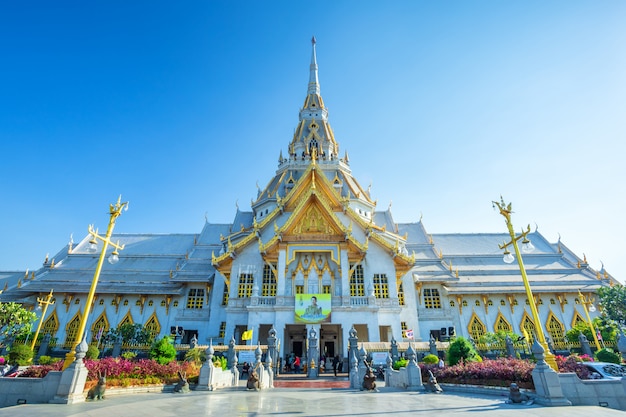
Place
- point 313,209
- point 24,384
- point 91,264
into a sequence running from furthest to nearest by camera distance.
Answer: point 91,264, point 313,209, point 24,384

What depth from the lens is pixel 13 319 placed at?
18344 mm

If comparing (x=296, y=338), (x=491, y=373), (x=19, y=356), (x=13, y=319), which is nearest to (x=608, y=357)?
(x=491, y=373)

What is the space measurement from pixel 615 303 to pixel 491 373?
549 inches

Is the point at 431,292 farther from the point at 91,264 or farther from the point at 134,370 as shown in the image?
the point at 91,264

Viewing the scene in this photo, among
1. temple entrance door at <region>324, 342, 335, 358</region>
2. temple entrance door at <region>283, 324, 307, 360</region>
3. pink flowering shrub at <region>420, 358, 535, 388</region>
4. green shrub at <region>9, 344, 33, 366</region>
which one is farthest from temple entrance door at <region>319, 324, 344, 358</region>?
green shrub at <region>9, 344, 33, 366</region>

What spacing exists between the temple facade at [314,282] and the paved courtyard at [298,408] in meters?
9.68

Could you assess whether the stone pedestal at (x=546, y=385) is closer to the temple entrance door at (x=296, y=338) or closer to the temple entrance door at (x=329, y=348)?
the temple entrance door at (x=296, y=338)

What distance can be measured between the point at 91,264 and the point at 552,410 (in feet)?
109

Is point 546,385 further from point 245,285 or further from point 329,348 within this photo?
point 245,285

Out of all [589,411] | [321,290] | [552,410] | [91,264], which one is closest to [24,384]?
[552,410]

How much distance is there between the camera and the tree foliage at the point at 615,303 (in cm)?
1884

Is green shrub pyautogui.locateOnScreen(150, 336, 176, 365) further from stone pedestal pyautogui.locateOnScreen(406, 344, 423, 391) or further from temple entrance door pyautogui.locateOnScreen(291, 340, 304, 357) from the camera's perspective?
temple entrance door pyautogui.locateOnScreen(291, 340, 304, 357)

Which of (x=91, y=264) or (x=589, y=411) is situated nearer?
(x=589, y=411)

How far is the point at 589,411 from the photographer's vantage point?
7402 mm
